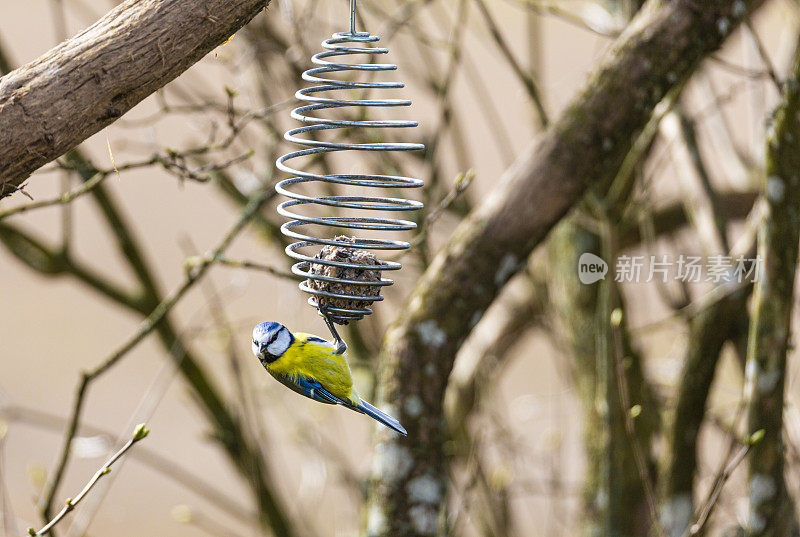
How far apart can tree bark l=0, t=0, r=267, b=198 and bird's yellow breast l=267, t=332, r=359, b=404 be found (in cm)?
54

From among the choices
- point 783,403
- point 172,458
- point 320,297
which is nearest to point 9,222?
point 320,297

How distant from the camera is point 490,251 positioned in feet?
6.55

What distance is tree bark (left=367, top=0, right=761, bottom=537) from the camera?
6.31 feet

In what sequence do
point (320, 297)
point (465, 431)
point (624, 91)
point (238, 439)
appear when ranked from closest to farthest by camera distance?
1. point (320, 297)
2. point (624, 91)
3. point (238, 439)
4. point (465, 431)

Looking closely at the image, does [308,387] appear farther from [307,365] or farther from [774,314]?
[774,314]

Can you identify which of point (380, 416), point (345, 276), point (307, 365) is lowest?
point (380, 416)

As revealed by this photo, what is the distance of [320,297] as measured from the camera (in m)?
1.45

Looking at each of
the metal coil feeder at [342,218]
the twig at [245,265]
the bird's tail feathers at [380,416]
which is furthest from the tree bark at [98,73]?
the twig at [245,265]

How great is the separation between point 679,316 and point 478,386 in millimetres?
844

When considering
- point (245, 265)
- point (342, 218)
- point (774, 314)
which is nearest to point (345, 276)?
point (342, 218)

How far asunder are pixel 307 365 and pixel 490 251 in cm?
67

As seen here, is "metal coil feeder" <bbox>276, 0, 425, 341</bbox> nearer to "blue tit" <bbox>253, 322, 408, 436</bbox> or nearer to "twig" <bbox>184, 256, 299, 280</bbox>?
"blue tit" <bbox>253, 322, 408, 436</bbox>

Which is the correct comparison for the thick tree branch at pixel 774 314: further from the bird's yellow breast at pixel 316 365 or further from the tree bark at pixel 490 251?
the bird's yellow breast at pixel 316 365

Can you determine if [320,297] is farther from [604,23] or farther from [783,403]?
[604,23]
